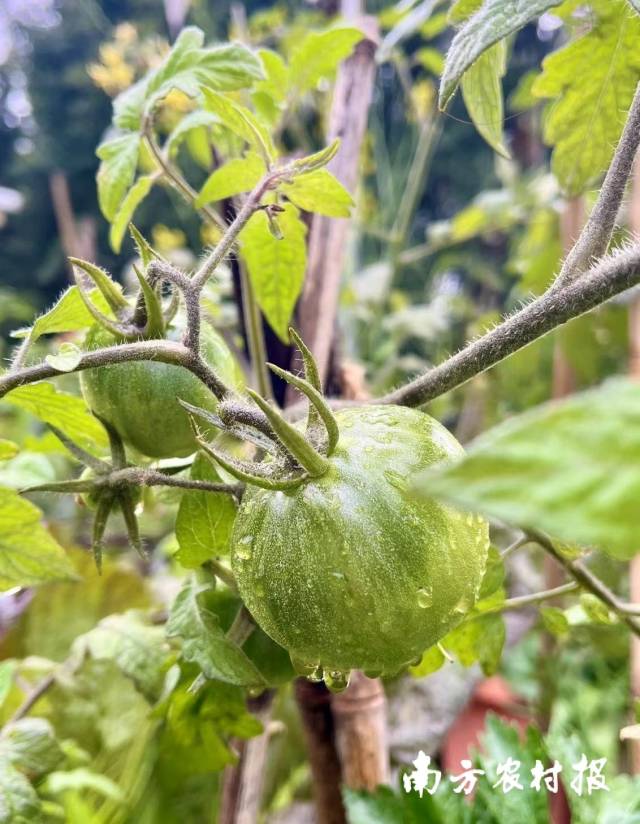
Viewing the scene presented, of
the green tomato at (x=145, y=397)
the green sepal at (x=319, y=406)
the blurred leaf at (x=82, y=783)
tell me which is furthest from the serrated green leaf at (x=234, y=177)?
the blurred leaf at (x=82, y=783)

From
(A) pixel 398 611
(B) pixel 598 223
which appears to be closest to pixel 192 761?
(A) pixel 398 611

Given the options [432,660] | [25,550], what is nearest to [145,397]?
[25,550]

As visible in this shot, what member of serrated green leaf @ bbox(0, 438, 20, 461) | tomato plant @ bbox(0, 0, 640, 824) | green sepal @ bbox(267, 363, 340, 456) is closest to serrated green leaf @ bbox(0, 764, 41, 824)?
tomato plant @ bbox(0, 0, 640, 824)

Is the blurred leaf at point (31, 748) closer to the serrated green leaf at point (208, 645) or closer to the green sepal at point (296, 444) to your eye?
the serrated green leaf at point (208, 645)

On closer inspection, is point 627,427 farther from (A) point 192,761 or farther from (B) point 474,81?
(A) point 192,761

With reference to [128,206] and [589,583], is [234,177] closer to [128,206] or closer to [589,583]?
[128,206]
